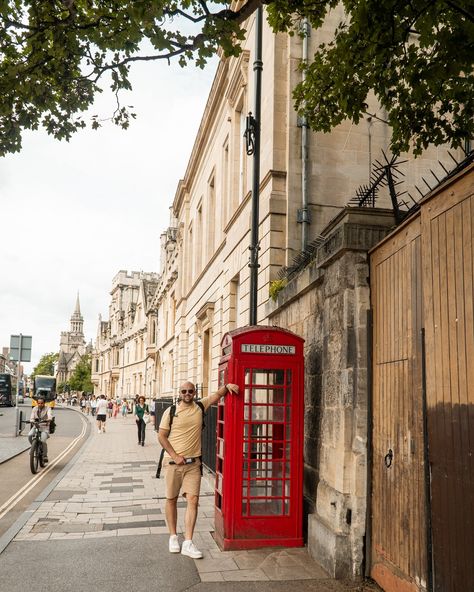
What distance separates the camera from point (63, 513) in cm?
835

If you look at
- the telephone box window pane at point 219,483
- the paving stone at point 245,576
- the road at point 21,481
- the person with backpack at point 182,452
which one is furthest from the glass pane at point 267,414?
the road at point 21,481

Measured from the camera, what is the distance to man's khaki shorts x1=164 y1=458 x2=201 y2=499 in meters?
6.28

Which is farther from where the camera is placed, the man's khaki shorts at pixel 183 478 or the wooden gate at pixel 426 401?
the man's khaki shorts at pixel 183 478

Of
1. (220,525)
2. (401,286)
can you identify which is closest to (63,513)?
(220,525)

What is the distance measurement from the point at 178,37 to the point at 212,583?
536 centimetres

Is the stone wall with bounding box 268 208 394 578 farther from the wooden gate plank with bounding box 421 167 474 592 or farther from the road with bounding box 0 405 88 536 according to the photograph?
the road with bounding box 0 405 88 536

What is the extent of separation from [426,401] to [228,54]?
4132mm

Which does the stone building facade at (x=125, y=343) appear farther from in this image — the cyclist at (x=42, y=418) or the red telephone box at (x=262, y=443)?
the red telephone box at (x=262, y=443)

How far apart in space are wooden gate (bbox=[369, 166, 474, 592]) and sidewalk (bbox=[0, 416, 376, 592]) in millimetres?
856

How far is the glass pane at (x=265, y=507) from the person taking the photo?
6.38m

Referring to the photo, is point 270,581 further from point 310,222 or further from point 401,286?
point 310,222

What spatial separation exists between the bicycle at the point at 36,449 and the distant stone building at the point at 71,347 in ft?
465

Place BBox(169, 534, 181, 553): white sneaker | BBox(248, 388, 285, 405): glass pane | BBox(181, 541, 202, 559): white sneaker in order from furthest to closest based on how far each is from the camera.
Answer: BBox(248, 388, 285, 405): glass pane → BBox(169, 534, 181, 553): white sneaker → BBox(181, 541, 202, 559): white sneaker

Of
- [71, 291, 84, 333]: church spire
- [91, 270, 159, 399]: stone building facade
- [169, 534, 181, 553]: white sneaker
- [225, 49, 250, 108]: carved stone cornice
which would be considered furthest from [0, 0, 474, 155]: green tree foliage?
[71, 291, 84, 333]: church spire
